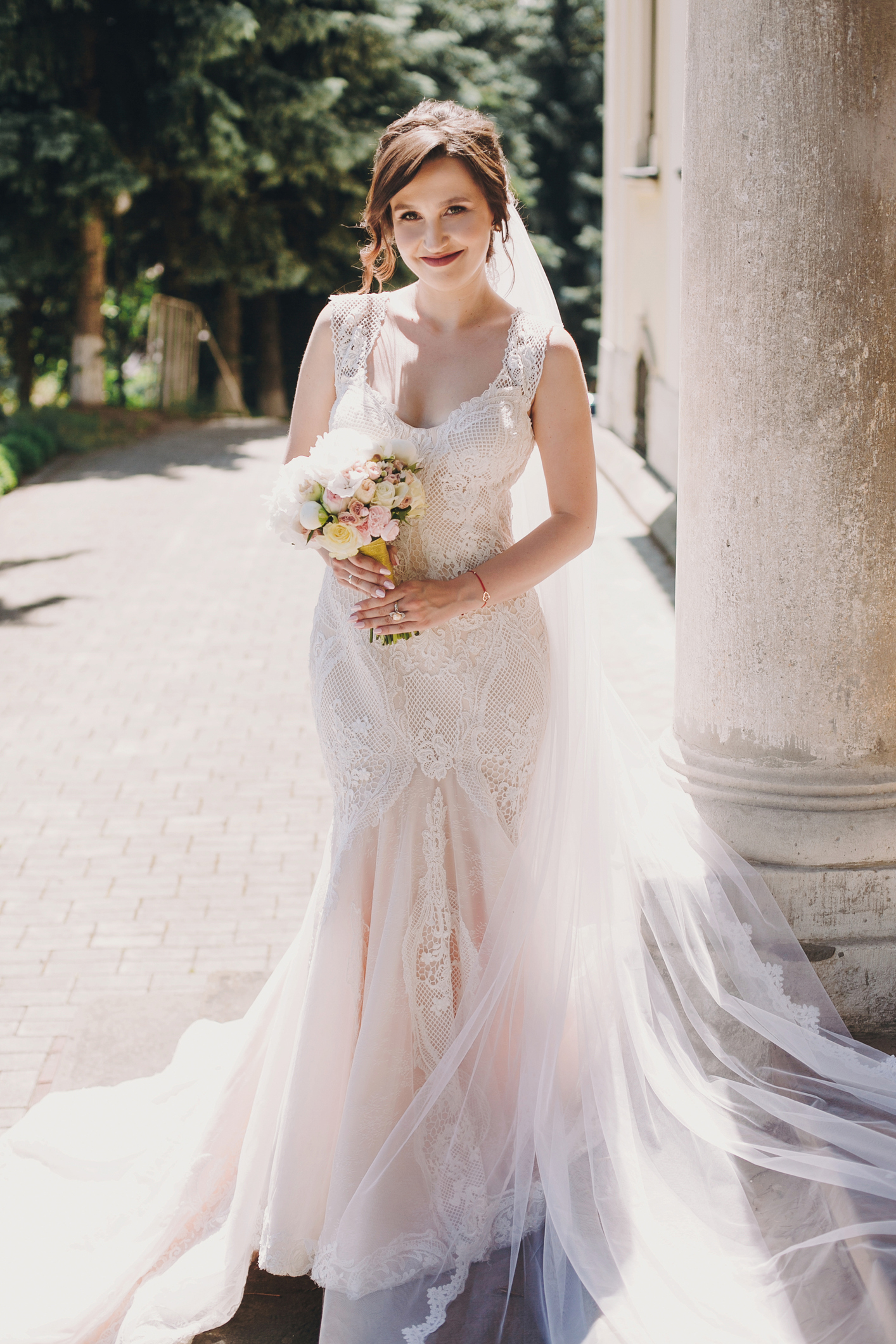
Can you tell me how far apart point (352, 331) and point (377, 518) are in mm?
612

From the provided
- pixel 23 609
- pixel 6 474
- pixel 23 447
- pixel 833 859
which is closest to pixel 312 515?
pixel 833 859

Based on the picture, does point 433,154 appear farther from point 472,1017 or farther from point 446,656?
point 472,1017

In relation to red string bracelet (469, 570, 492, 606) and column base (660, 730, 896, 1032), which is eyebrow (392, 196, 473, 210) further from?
column base (660, 730, 896, 1032)

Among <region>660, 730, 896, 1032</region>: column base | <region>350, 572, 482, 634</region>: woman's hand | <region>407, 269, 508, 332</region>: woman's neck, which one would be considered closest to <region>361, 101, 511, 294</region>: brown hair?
<region>407, 269, 508, 332</region>: woman's neck

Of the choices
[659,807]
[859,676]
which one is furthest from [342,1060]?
[859,676]

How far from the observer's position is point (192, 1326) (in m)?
2.55

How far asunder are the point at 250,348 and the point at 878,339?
2315cm

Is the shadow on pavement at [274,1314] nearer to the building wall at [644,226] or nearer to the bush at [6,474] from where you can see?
the building wall at [644,226]

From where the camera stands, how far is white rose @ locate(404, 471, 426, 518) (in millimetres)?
2583

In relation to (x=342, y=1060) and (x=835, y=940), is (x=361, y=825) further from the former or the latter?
(x=835, y=940)

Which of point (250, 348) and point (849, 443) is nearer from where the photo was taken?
point (849, 443)

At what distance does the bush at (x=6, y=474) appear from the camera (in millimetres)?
13539

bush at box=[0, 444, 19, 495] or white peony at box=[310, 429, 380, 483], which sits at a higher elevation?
white peony at box=[310, 429, 380, 483]

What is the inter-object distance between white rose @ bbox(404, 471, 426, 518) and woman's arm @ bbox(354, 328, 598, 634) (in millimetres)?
149
